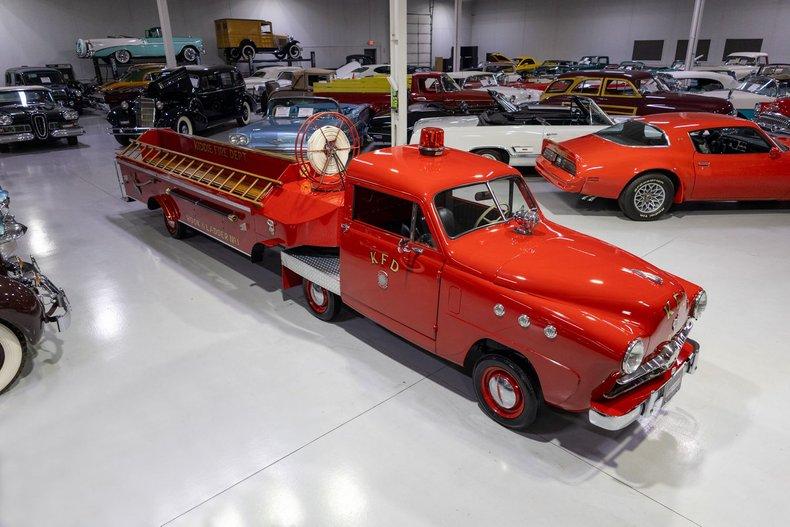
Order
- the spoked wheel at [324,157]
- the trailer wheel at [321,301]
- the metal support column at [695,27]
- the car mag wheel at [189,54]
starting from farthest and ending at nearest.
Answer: the car mag wheel at [189,54] < the metal support column at [695,27] < the spoked wheel at [324,157] < the trailer wheel at [321,301]

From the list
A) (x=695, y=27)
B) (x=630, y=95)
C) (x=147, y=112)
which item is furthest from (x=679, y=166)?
(x=695, y=27)

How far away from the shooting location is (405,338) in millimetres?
4004

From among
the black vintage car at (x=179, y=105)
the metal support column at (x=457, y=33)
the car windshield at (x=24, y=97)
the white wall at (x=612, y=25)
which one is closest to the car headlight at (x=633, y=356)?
the black vintage car at (x=179, y=105)

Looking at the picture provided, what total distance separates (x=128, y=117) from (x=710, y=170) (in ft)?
41.3

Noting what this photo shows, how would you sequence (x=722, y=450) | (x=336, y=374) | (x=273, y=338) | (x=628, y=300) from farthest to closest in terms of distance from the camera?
(x=273, y=338) → (x=336, y=374) → (x=722, y=450) → (x=628, y=300)

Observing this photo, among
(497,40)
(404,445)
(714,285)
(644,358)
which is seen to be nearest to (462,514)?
(404,445)

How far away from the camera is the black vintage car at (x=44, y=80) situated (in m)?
16.3

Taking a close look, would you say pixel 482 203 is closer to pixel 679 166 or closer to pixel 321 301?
pixel 321 301

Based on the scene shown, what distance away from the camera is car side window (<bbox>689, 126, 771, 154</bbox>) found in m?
7.30

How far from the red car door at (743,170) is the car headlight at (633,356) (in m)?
5.43

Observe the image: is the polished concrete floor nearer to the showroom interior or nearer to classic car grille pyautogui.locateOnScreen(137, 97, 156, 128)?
the showroom interior

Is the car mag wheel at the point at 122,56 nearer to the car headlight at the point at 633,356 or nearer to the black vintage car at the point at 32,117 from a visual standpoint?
the black vintage car at the point at 32,117

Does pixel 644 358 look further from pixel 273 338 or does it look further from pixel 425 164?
pixel 273 338

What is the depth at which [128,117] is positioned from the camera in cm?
1269
